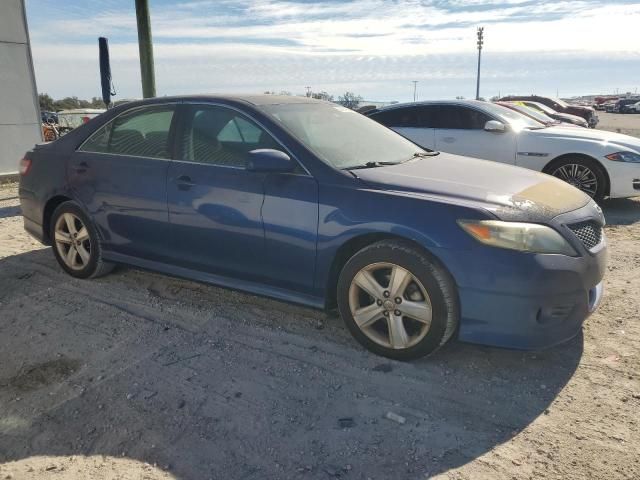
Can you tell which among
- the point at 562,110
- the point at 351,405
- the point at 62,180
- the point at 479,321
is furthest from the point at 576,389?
the point at 562,110

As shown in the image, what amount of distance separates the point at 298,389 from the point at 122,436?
94 centimetres

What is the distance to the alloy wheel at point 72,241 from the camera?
189 inches

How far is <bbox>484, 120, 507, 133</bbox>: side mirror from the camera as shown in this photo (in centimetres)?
780

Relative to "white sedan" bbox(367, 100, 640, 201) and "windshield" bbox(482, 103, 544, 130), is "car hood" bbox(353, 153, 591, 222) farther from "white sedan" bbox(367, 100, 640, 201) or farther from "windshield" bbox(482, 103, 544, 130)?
"windshield" bbox(482, 103, 544, 130)

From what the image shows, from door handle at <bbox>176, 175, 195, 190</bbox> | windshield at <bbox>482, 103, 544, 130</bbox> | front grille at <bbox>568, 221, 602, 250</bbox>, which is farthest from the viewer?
windshield at <bbox>482, 103, 544, 130</bbox>

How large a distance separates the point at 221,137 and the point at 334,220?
1175mm

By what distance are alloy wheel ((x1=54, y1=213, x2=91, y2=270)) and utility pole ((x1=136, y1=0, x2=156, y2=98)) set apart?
14.2 feet

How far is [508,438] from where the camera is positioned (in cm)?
268

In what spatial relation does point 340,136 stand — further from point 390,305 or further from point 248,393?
point 248,393

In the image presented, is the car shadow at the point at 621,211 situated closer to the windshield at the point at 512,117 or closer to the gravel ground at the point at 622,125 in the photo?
the windshield at the point at 512,117

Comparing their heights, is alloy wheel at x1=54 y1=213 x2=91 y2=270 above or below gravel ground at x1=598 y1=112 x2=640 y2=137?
above

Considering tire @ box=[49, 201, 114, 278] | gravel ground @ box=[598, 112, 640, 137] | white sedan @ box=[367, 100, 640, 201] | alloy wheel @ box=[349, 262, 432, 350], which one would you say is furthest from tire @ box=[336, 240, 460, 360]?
gravel ground @ box=[598, 112, 640, 137]

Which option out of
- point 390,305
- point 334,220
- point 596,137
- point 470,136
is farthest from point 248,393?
point 596,137

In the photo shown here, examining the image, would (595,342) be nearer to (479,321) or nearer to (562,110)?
(479,321)
